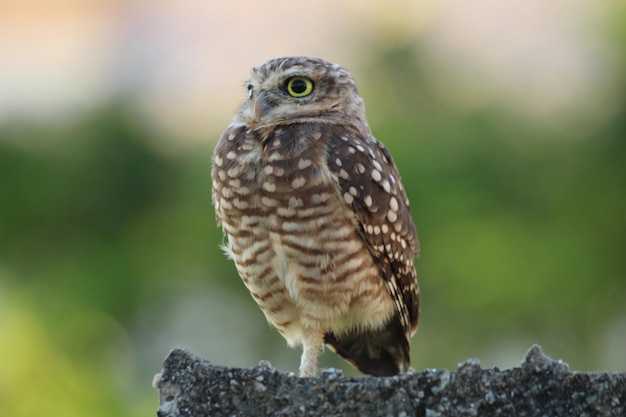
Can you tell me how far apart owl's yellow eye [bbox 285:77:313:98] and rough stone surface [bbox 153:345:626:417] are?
1851mm

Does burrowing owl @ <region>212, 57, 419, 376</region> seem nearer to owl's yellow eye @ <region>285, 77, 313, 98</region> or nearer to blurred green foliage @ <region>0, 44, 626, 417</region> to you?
owl's yellow eye @ <region>285, 77, 313, 98</region>

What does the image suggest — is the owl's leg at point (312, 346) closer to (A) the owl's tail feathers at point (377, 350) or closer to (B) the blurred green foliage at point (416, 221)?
(A) the owl's tail feathers at point (377, 350)

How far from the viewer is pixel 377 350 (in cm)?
388

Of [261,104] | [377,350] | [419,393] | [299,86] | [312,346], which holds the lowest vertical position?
[419,393]

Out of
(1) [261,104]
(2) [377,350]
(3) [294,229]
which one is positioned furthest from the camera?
(2) [377,350]

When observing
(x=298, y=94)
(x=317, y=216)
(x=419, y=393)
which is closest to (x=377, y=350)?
(x=317, y=216)

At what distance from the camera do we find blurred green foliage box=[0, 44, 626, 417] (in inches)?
226

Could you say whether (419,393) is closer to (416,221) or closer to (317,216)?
(317,216)

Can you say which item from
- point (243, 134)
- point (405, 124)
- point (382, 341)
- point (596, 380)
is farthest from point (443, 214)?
point (596, 380)

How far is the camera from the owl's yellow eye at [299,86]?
3.66m

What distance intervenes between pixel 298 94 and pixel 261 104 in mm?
155

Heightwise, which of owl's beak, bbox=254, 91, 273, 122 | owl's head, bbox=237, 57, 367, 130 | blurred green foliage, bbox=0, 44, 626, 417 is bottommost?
owl's beak, bbox=254, 91, 273, 122

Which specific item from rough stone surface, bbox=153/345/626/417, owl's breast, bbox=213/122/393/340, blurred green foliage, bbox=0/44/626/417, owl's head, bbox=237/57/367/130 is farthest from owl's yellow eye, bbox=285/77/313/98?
blurred green foliage, bbox=0/44/626/417

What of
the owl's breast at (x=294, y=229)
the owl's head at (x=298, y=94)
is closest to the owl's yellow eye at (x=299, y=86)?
the owl's head at (x=298, y=94)
